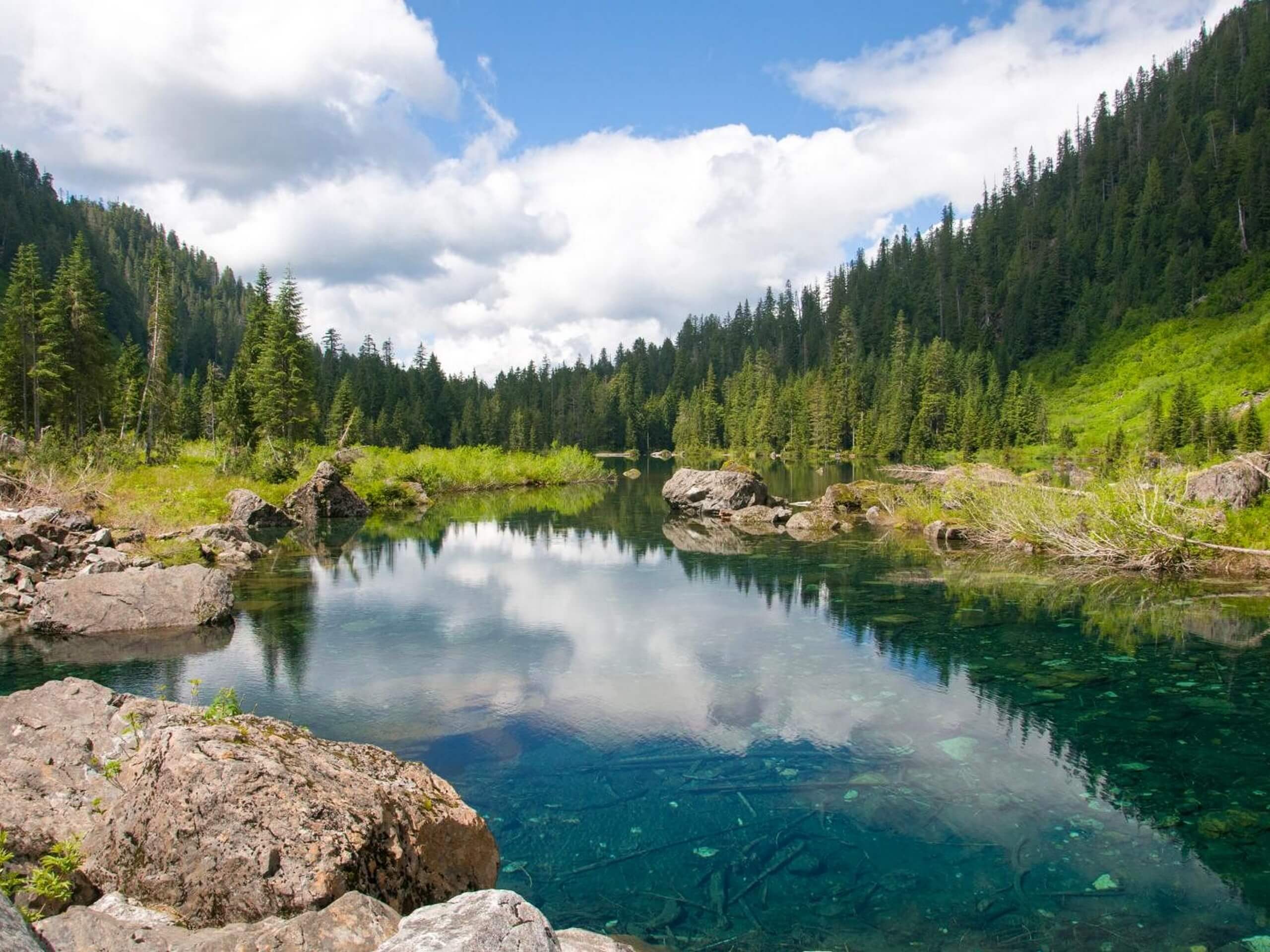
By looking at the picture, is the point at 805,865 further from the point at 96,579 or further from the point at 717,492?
the point at 717,492

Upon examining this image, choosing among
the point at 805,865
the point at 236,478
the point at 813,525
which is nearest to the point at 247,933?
the point at 805,865

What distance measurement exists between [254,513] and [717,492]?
2377 cm

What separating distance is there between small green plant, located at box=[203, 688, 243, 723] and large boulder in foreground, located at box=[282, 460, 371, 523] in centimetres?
3339

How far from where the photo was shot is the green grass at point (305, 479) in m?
29.5

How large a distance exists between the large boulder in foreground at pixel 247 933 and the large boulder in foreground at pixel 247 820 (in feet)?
1.08

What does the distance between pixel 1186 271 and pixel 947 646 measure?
109839mm

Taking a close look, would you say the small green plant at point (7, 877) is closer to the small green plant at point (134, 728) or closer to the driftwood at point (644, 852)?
the small green plant at point (134, 728)

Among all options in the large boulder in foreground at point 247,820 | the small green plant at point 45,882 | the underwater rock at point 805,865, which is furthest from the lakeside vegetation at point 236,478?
the underwater rock at point 805,865

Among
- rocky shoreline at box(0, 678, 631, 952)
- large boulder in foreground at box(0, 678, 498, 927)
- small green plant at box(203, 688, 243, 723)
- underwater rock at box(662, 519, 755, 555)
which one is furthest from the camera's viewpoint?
underwater rock at box(662, 519, 755, 555)

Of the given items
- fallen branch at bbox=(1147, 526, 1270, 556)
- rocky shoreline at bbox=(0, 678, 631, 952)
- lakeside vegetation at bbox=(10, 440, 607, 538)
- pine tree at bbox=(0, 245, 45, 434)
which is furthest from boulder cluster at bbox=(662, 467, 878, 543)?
pine tree at bbox=(0, 245, 45, 434)

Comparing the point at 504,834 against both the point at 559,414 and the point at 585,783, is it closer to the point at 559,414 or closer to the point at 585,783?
the point at 585,783

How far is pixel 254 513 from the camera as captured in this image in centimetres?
3631

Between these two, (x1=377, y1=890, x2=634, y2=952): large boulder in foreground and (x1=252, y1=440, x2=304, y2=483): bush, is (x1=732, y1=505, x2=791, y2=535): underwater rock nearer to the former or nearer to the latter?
(x1=252, y1=440, x2=304, y2=483): bush

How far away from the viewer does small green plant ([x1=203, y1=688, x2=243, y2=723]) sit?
6.75 meters
